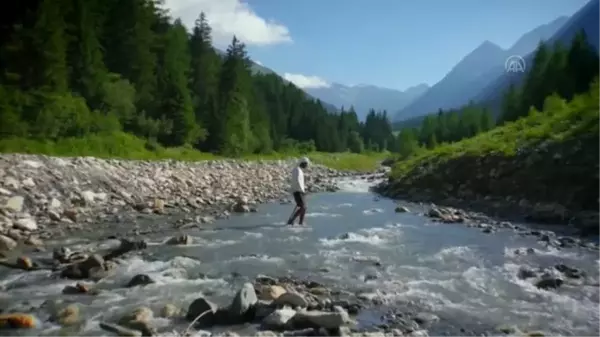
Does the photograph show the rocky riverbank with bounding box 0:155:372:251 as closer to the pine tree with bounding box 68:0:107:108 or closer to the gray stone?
the gray stone

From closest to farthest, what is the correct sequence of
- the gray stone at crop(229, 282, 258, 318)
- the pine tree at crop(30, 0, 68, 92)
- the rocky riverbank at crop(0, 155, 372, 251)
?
the gray stone at crop(229, 282, 258, 318)
the rocky riverbank at crop(0, 155, 372, 251)
the pine tree at crop(30, 0, 68, 92)

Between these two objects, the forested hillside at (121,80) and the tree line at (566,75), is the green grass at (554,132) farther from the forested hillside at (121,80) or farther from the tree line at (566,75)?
the forested hillside at (121,80)

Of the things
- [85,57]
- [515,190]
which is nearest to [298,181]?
[515,190]

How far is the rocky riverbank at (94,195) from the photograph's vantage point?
50.4 ft

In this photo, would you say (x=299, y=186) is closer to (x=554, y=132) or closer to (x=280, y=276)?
(x=280, y=276)

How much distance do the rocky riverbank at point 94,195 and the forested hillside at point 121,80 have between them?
8660 mm

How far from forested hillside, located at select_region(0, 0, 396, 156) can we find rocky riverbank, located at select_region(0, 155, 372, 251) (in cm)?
866

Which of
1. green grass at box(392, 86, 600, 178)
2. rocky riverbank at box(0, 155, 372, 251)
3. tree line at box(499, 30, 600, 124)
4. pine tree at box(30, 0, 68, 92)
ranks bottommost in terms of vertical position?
rocky riverbank at box(0, 155, 372, 251)

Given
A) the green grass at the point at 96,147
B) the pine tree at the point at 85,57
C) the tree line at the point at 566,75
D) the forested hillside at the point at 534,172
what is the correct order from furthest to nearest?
the tree line at the point at 566,75 < the pine tree at the point at 85,57 < the green grass at the point at 96,147 < the forested hillside at the point at 534,172

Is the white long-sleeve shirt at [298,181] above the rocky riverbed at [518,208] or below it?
above

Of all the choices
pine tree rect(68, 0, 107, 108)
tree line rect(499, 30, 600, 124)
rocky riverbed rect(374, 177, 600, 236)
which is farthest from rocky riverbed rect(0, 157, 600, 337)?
tree line rect(499, 30, 600, 124)

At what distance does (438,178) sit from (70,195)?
1900cm

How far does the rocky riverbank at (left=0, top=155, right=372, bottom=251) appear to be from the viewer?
15367 mm

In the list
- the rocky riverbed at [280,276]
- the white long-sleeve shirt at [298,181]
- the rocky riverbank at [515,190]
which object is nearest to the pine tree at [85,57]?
the rocky riverbed at [280,276]
